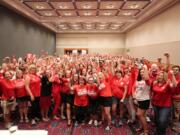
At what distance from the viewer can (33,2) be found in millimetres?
9344

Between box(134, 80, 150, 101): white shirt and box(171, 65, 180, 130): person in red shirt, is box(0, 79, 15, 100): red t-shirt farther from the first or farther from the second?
box(171, 65, 180, 130): person in red shirt

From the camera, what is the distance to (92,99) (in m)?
5.19

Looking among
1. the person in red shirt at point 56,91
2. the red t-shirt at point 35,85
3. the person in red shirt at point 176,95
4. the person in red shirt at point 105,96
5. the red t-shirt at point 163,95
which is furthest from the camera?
the person in red shirt at point 56,91

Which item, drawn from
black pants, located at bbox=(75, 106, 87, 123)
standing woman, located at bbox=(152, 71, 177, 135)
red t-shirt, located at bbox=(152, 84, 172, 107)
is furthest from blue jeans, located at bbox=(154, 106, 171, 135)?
black pants, located at bbox=(75, 106, 87, 123)

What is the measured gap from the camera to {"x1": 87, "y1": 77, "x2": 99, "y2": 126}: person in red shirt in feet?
16.4

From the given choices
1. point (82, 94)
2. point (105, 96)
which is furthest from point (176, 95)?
point (82, 94)

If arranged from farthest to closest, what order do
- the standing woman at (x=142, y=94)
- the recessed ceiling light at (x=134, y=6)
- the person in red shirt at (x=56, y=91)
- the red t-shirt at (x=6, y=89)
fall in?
the recessed ceiling light at (x=134, y=6) → the person in red shirt at (x=56, y=91) → the red t-shirt at (x=6, y=89) → the standing woman at (x=142, y=94)

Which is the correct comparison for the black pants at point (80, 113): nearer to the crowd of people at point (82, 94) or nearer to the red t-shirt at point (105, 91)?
the crowd of people at point (82, 94)

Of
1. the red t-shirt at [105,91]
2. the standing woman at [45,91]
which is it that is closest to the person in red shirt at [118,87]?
the red t-shirt at [105,91]

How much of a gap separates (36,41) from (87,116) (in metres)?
10.0

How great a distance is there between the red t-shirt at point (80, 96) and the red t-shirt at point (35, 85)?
37.9 inches

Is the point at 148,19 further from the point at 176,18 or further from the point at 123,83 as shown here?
the point at 123,83

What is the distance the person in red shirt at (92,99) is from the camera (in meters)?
4.99

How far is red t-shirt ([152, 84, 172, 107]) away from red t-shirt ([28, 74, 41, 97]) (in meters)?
2.85
